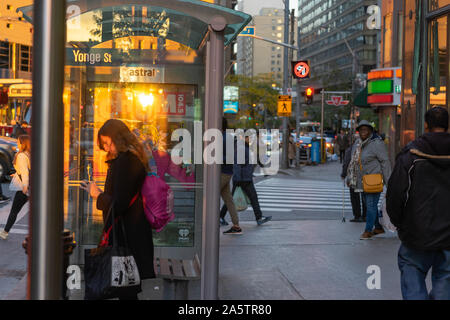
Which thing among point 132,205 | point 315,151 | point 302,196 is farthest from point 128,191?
point 315,151

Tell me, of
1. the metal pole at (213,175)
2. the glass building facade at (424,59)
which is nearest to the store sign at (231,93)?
the glass building facade at (424,59)

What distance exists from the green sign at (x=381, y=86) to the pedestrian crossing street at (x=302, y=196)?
634cm

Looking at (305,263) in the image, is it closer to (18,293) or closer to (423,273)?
(423,273)

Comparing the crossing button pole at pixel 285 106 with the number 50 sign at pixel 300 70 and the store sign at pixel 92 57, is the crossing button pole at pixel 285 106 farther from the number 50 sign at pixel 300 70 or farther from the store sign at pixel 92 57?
the store sign at pixel 92 57

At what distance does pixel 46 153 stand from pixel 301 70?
79.2 feet

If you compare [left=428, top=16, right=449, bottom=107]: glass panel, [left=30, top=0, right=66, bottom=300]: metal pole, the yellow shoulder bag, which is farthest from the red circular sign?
[left=30, top=0, right=66, bottom=300]: metal pole

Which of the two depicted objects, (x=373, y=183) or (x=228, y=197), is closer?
(x=373, y=183)

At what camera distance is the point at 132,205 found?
4.77 metres

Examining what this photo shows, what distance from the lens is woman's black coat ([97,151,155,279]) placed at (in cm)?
467

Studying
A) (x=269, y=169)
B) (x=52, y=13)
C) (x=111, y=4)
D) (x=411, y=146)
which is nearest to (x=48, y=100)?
(x=52, y=13)

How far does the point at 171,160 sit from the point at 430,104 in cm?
460

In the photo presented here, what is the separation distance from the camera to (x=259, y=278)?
699cm
